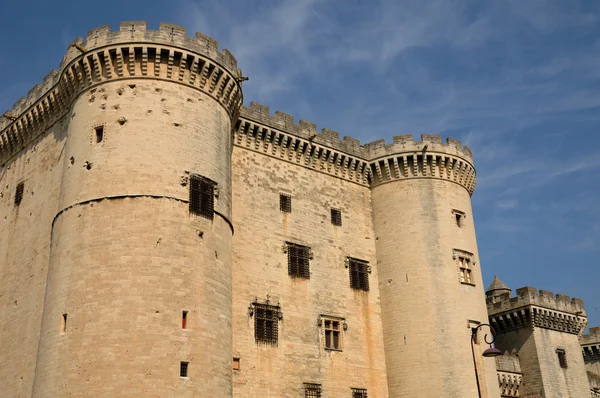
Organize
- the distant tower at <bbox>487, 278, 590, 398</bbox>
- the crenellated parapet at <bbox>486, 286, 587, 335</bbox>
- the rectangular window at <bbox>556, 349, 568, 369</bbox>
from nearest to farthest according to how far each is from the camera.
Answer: the distant tower at <bbox>487, 278, 590, 398</bbox>, the crenellated parapet at <bbox>486, 286, 587, 335</bbox>, the rectangular window at <bbox>556, 349, 568, 369</bbox>

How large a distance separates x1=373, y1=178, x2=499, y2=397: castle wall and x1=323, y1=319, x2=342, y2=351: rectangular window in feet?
9.29

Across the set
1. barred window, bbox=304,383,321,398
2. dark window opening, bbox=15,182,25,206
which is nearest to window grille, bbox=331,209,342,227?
barred window, bbox=304,383,321,398

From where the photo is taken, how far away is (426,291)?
2916cm

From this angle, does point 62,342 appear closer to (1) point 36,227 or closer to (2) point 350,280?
→ (1) point 36,227

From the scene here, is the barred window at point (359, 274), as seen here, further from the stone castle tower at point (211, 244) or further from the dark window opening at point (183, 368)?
the dark window opening at point (183, 368)

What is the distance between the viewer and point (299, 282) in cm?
2691

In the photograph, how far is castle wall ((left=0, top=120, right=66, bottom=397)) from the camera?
23.7 meters

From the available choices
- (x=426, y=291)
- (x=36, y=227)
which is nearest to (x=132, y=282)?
(x=36, y=227)

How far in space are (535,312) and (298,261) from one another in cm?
1727

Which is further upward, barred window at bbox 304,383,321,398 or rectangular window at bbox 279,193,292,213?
rectangular window at bbox 279,193,292,213

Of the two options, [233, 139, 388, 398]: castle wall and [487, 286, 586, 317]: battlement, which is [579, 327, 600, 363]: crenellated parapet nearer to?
[487, 286, 586, 317]: battlement

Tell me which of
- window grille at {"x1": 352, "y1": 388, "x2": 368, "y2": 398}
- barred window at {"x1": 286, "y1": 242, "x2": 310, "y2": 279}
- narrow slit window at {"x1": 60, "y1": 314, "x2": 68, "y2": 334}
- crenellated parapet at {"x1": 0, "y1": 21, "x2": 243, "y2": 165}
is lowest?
window grille at {"x1": 352, "y1": 388, "x2": 368, "y2": 398}

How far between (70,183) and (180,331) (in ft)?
22.0

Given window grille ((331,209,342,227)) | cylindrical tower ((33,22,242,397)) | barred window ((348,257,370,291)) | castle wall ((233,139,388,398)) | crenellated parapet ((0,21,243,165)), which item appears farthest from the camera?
window grille ((331,209,342,227))
